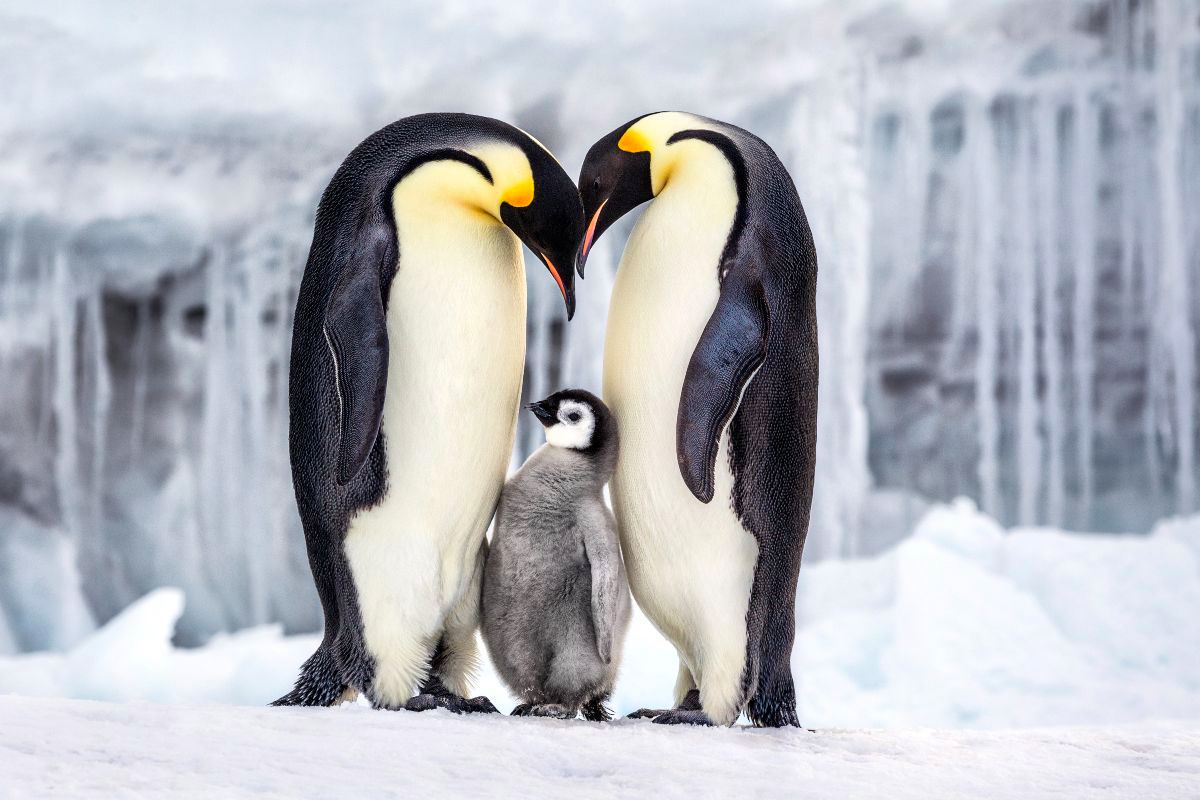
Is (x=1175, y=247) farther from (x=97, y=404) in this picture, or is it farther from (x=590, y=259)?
(x=97, y=404)

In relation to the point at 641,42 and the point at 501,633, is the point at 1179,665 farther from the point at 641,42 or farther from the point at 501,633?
the point at 501,633

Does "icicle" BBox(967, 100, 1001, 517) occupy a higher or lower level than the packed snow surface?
higher

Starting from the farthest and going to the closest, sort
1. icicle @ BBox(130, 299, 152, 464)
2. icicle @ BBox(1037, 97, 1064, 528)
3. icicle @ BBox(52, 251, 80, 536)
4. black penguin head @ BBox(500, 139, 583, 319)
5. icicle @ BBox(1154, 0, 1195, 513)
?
icicle @ BBox(1037, 97, 1064, 528)
icicle @ BBox(1154, 0, 1195, 513)
icicle @ BBox(130, 299, 152, 464)
icicle @ BBox(52, 251, 80, 536)
black penguin head @ BBox(500, 139, 583, 319)

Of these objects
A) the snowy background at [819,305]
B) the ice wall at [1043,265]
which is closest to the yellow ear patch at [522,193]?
the snowy background at [819,305]

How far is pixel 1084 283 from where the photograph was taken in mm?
7480

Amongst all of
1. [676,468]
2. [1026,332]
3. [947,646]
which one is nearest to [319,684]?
[676,468]

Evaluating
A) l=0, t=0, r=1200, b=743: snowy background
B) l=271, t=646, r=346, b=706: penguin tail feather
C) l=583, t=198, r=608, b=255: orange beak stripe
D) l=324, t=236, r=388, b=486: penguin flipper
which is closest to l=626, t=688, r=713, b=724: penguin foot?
l=271, t=646, r=346, b=706: penguin tail feather

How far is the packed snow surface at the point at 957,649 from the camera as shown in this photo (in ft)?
19.7

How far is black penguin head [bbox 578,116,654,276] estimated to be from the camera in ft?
5.58

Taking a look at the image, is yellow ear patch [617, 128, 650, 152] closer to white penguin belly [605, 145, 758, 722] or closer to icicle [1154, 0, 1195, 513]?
white penguin belly [605, 145, 758, 722]

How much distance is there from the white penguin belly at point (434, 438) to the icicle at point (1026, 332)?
6362 mm

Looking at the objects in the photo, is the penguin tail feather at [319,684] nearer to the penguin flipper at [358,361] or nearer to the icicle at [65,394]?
the penguin flipper at [358,361]

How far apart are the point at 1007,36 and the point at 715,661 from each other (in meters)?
7.00

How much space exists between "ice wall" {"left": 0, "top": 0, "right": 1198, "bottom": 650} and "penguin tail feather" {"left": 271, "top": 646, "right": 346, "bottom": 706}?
4929 mm
